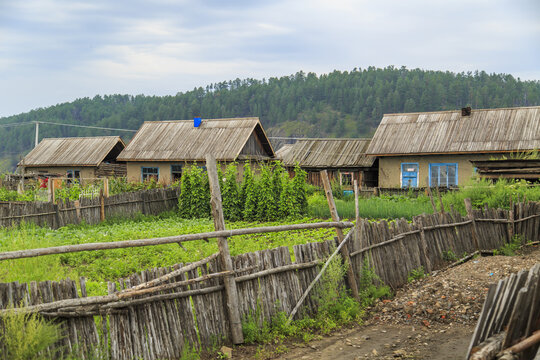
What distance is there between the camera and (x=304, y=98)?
106 metres

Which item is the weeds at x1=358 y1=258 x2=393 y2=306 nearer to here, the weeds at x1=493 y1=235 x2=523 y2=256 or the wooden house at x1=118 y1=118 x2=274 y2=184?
the weeds at x1=493 y1=235 x2=523 y2=256

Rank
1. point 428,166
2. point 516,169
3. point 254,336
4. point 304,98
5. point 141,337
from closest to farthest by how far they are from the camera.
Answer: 1. point 141,337
2. point 254,336
3. point 516,169
4. point 428,166
5. point 304,98

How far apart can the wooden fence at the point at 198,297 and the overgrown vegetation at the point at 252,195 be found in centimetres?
880

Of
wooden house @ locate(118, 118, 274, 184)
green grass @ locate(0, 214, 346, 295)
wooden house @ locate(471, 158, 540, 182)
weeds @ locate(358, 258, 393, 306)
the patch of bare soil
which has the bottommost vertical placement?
the patch of bare soil

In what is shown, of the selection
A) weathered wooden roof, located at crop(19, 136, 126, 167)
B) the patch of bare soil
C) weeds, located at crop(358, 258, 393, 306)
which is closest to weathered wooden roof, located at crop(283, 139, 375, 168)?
weathered wooden roof, located at crop(19, 136, 126, 167)

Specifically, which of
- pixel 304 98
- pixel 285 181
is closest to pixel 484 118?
pixel 285 181

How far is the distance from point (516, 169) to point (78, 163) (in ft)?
87.9

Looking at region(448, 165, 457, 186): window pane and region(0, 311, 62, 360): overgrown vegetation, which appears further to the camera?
region(448, 165, 457, 186): window pane

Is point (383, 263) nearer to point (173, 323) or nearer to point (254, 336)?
point (254, 336)

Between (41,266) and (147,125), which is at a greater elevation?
(147,125)

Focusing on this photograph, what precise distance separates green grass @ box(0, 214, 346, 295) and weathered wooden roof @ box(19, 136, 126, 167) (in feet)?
63.5

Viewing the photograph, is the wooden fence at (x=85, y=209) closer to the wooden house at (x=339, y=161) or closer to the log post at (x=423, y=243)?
the log post at (x=423, y=243)

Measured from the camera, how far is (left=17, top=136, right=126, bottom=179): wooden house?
115 feet

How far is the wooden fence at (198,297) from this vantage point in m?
5.09
